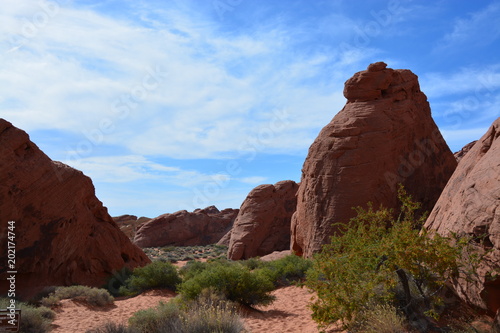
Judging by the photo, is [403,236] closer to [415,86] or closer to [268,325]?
[268,325]

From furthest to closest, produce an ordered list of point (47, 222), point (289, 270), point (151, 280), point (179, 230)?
point (179, 230)
point (289, 270)
point (151, 280)
point (47, 222)

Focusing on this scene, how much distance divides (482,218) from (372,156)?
9.57 meters

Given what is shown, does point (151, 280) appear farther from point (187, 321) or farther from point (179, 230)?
point (179, 230)

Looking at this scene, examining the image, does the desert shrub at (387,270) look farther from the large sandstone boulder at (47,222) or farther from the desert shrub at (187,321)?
the large sandstone boulder at (47,222)

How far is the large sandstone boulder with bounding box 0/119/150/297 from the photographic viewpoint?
1318 centimetres

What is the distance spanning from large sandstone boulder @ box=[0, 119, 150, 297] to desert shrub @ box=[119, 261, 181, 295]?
1584mm

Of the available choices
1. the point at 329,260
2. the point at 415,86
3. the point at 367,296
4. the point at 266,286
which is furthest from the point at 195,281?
the point at 415,86

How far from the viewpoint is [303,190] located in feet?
59.3

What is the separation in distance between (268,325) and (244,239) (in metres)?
16.8

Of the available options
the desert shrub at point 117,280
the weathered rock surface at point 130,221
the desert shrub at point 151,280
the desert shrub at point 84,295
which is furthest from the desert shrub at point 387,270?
the weathered rock surface at point 130,221

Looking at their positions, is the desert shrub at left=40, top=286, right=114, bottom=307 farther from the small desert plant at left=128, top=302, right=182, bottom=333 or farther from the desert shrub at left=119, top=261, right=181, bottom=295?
Answer: the small desert plant at left=128, top=302, right=182, bottom=333

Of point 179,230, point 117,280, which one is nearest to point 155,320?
point 117,280

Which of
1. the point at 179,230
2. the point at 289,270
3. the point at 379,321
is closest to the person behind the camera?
the point at 379,321

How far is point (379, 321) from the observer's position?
7113mm
